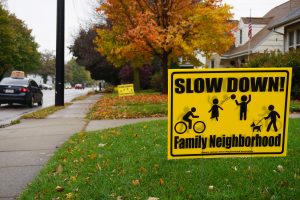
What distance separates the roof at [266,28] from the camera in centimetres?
2966

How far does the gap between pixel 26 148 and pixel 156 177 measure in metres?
3.83

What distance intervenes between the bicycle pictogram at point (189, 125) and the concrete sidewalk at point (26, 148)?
8.02 feet

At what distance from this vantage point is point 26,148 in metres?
8.20

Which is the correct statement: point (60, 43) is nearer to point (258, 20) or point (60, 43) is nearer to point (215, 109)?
point (215, 109)

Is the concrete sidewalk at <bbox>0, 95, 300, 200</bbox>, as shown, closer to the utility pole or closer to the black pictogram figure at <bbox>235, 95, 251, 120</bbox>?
the black pictogram figure at <bbox>235, 95, 251, 120</bbox>

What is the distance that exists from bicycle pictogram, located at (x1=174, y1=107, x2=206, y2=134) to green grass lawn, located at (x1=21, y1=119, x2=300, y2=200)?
1.09 m

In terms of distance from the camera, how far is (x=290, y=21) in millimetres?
22953

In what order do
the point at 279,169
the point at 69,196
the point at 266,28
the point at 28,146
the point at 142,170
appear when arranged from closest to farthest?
the point at 69,196, the point at 279,169, the point at 142,170, the point at 28,146, the point at 266,28

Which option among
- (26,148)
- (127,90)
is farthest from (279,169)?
(127,90)

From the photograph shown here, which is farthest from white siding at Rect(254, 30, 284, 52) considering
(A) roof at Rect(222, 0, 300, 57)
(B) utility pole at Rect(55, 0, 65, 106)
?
(B) utility pole at Rect(55, 0, 65, 106)

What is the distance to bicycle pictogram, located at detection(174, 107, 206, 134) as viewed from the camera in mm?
3695

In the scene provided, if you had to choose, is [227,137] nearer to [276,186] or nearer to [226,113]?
[226,113]

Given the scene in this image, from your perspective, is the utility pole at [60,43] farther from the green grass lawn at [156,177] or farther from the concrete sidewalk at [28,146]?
the green grass lawn at [156,177]

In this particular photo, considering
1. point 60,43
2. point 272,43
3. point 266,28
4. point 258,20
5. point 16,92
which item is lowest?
point 16,92
